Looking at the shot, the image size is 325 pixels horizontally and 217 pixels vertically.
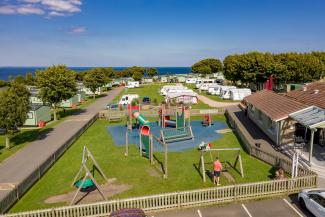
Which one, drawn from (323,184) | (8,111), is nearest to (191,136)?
(323,184)

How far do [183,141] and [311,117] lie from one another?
471 inches

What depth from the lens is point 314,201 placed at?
1298 centimetres

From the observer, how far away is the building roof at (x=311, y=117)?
Answer: 18.3 metres

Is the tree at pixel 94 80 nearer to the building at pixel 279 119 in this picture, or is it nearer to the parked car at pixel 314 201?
the building at pixel 279 119

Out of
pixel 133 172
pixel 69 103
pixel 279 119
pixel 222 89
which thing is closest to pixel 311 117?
pixel 279 119

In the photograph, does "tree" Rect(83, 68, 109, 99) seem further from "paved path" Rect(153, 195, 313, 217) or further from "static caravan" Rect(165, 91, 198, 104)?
"paved path" Rect(153, 195, 313, 217)

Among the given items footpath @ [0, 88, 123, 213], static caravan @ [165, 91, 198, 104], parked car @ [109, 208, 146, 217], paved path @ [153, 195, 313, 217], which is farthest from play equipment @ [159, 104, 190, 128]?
parked car @ [109, 208, 146, 217]

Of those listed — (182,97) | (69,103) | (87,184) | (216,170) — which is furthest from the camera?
(69,103)

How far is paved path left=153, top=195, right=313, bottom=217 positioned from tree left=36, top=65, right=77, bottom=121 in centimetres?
2816

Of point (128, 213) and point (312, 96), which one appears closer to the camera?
point (128, 213)

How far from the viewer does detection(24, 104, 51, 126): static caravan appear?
3505 cm

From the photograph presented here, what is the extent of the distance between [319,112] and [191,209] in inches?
515

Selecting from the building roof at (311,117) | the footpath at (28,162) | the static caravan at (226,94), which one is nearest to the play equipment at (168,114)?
the footpath at (28,162)

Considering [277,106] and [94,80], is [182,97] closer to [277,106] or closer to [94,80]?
[94,80]
